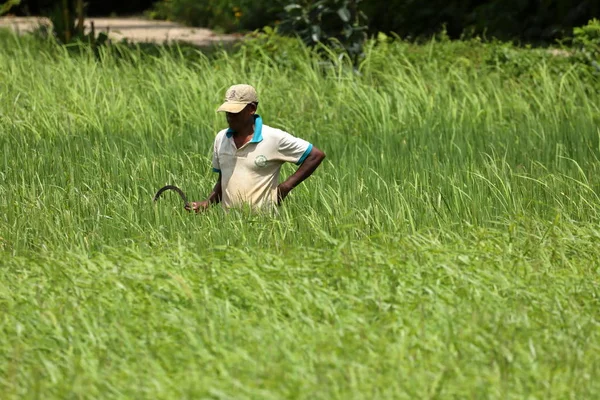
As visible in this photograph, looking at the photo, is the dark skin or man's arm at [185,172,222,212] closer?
the dark skin

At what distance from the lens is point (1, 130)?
8266 mm

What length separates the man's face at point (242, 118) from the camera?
5535 mm

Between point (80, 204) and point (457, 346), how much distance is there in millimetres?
2797

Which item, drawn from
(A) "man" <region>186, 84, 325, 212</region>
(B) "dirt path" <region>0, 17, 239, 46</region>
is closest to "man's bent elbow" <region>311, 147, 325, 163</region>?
(A) "man" <region>186, 84, 325, 212</region>

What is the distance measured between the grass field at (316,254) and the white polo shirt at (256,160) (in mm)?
127

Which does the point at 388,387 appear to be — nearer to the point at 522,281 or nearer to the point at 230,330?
the point at 230,330

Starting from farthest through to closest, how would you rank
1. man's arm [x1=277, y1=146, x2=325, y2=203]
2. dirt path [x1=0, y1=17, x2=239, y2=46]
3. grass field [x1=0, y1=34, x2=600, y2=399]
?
1. dirt path [x1=0, y1=17, x2=239, y2=46]
2. man's arm [x1=277, y1=146, x2=325, y2=203]
3. grass field [x1=0, y1=34, x2=600, y2=399]

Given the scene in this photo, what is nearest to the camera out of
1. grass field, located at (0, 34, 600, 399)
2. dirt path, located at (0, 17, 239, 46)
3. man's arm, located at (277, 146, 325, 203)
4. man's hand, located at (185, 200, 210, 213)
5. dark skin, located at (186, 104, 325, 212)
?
grass field, located at (0, 34, 600, 399)

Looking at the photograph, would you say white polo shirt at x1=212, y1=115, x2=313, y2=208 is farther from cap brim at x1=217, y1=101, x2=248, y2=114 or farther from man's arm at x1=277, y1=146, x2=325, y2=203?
cap brim at x1=217, y1=101, x2=248, y2=114

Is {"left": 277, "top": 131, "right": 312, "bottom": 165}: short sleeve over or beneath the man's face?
beneath

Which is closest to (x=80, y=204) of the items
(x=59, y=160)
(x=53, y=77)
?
(x=59, y=160)

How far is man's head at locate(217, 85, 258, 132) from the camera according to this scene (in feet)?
18.0

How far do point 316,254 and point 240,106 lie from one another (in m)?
0.90

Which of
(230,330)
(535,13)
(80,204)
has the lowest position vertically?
(535,13)
